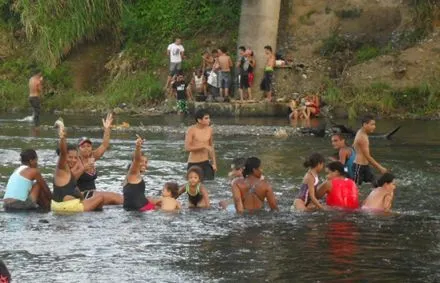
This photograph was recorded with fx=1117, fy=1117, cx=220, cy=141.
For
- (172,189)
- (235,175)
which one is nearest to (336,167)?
(235,175)

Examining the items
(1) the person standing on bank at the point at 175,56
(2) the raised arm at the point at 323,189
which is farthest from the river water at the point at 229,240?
(1) the person standing on bank at the point at 175,56

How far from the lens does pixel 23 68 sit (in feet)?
118

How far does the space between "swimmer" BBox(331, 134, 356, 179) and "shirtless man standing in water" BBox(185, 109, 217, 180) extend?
79.6 inches

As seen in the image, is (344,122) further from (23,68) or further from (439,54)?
(23,68)

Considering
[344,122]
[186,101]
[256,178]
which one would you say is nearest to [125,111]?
[186,101]

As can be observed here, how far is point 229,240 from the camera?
13203 millimetres

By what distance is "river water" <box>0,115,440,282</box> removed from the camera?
1145 centimetres

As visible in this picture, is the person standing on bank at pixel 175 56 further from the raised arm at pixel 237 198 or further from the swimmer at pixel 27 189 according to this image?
the raised arm at pixel 237 198

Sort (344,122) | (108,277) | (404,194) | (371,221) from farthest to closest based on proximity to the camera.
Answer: (344,122), (404,194), (371,221), (108,277)

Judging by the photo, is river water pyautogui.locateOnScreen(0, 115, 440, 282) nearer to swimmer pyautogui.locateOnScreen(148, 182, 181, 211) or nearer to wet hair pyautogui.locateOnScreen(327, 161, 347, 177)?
swimmer pyautogui.locateOnScreen(148, 182, 181, 211)

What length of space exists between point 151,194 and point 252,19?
48.4 ft

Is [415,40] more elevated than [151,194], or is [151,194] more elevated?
[415,40]

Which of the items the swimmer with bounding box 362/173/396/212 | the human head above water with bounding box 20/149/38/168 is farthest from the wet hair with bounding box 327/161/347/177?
the human head above water with bounding box 20/149/38/168

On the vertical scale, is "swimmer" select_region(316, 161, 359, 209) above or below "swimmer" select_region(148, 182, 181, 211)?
above
